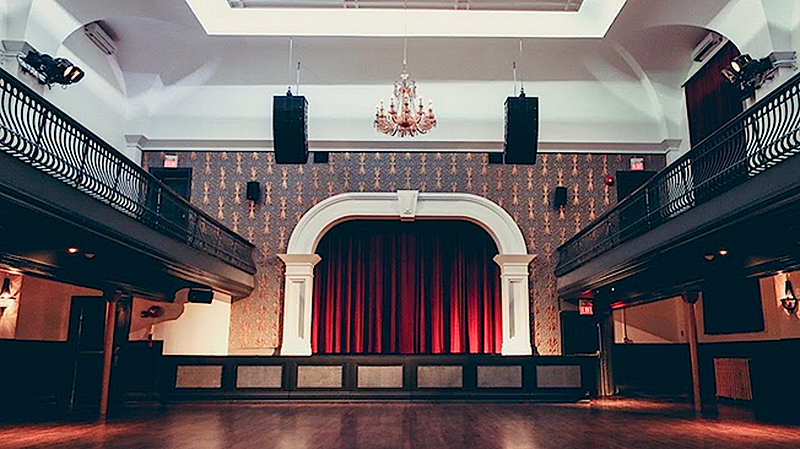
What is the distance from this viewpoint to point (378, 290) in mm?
12398

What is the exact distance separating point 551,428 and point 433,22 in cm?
654

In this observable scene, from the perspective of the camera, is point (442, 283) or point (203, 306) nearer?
point (203, 306)

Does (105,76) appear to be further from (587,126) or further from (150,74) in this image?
(587,126)

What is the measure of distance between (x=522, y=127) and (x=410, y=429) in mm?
4767

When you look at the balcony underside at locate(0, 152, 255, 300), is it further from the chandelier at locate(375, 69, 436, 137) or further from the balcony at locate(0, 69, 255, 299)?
the chandelier at locate(375, 69, 436, 137)

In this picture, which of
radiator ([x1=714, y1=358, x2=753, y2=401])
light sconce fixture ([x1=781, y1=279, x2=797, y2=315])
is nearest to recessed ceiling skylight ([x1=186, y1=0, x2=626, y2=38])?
light sconce fixture ([x1=781, y1=279, x2=797, y2=315])

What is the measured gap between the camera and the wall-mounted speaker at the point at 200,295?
33.8ft

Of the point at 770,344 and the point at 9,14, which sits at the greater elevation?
the point at 9,14

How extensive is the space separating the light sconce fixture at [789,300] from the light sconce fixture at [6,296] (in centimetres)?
1073

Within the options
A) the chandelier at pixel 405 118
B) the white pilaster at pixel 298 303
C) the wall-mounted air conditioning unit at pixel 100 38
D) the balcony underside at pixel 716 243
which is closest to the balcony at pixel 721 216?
the balcony underside at pixel 716 243

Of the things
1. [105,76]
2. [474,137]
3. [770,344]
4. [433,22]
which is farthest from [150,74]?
[770,344]

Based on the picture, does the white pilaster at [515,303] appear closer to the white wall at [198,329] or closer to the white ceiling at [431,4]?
the white ceiling at [431,4]

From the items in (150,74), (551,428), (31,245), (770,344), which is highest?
(150,74)

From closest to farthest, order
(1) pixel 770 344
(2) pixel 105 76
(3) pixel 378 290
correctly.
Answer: (1) pixel 770 344, (2) pixel 105 76, (3) pixel 378 290
